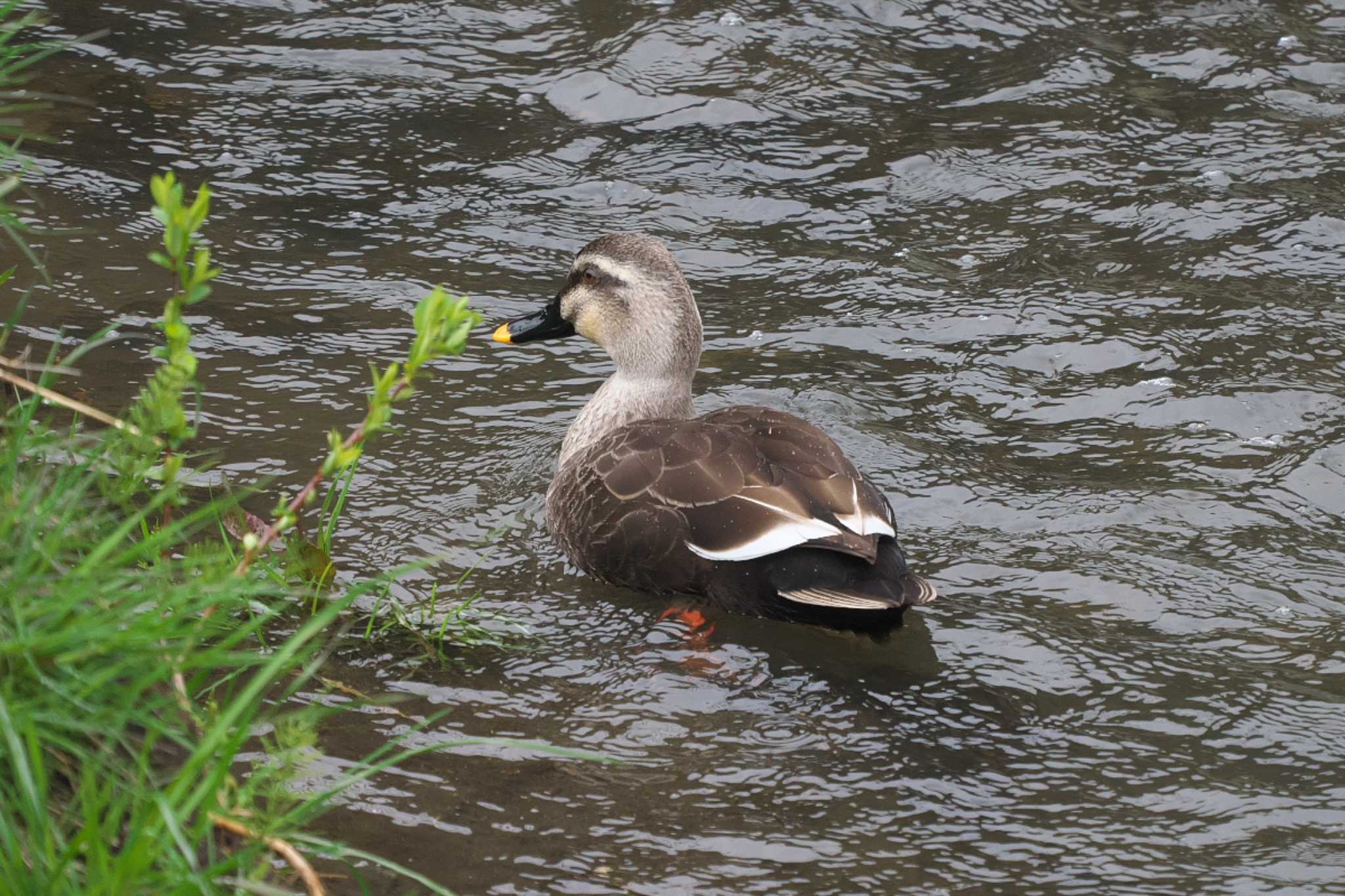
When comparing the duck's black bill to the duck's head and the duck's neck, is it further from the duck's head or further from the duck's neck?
the duck's neck

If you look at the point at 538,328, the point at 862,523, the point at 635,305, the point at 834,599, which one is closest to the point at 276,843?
the point at 834,599

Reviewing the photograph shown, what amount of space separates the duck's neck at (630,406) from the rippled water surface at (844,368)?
0.24 meters

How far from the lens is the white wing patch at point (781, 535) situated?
180 inches

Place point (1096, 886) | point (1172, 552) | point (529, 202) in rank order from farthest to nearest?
point (529, 202) → point (1172, 552) → point (1096, 886)

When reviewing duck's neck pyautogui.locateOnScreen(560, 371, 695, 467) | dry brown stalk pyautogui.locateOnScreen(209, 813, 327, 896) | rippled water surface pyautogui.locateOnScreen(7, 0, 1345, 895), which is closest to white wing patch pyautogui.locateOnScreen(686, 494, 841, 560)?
rippled water surface pyautogui.locateOnScreen(7, 0, 1345, 895)

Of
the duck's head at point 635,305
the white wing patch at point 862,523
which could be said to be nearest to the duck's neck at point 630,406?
the duck's head at point 635,305

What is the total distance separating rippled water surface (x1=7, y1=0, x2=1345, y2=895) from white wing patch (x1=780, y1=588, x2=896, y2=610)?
24 centimetres

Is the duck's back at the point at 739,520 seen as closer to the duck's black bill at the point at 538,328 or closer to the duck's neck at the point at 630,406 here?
the duck's neck at the point at 630,406

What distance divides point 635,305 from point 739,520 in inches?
54.5

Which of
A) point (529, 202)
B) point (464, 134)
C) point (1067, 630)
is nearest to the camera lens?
point (1067, 630)

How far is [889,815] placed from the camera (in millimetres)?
3898

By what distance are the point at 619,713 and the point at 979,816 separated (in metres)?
1.05

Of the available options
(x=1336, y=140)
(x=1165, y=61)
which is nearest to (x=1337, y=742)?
(x=1336, y=140)

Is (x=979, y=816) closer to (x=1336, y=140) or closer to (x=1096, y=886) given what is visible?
(x=1096, y=886)
